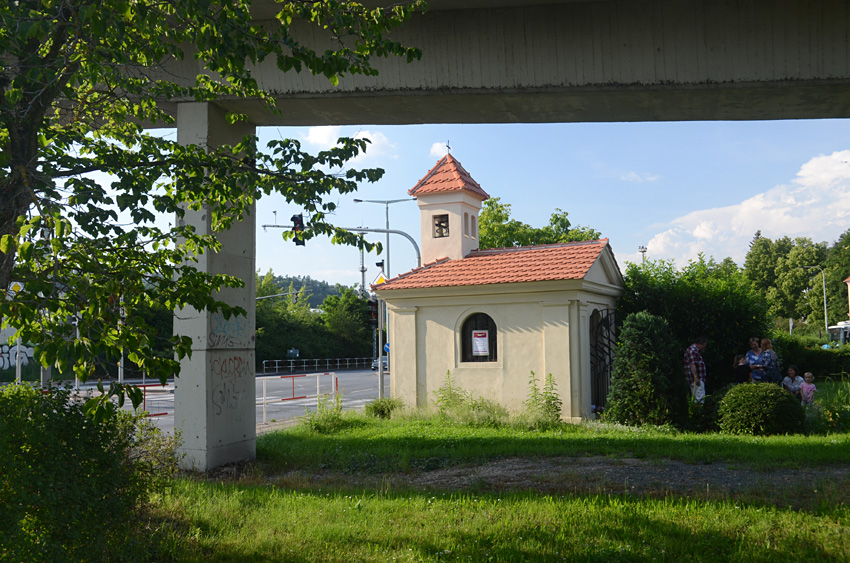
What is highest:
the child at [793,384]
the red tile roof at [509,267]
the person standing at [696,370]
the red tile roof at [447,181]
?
the red tile roof at [447,181]

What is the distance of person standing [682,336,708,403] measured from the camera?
1487cm

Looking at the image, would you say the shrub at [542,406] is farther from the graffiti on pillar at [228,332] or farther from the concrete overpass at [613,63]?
the concrete overpass at [613,63]

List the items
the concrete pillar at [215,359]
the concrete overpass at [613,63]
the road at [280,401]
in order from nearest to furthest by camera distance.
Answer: the concrete overpass at [613,63] < the concrete pillar at [215,359] < the road at [280,401]

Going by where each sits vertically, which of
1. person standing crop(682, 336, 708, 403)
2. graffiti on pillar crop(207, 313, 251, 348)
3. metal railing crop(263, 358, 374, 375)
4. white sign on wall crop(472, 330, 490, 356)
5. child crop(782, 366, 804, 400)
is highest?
graffiti on pillar crop(207, 313, 251, 348)

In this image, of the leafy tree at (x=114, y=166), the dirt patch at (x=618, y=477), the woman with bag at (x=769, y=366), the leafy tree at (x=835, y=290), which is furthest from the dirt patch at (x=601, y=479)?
the leafy tree at (x=835, y=290)

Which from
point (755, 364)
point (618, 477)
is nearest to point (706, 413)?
point (755, 364)

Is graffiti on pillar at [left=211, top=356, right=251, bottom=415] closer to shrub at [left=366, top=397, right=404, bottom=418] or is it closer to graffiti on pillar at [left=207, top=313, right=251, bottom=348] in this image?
graffiti on pillar at [left=207, top=313, right=251, bottom=348]

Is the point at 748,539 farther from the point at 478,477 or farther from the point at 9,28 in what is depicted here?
the point at 9,28

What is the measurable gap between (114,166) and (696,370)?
12.9m

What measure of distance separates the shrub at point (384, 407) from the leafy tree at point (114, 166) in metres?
10.5

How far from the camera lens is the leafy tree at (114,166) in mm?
4203

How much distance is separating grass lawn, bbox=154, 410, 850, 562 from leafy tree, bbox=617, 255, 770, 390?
8.46 m

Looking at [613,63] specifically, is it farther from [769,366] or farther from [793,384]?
[793,384]

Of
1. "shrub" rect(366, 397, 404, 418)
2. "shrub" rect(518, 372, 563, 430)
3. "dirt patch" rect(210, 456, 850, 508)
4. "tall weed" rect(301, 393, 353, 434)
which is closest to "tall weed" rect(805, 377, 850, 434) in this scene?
"dirt patch" rect(210, 456, 850, 508)
